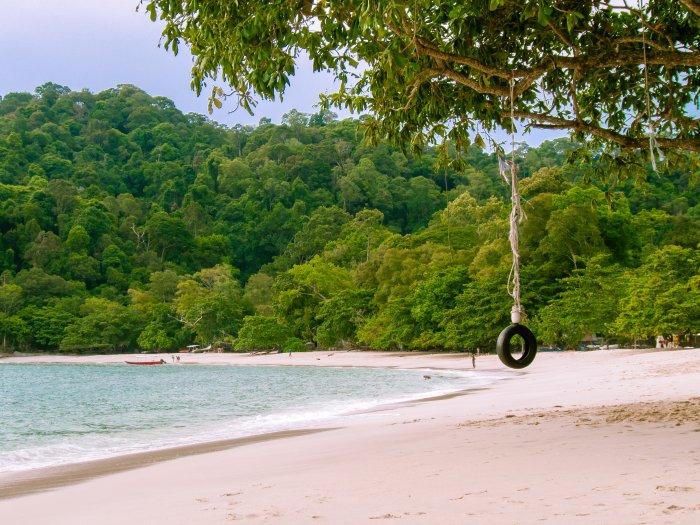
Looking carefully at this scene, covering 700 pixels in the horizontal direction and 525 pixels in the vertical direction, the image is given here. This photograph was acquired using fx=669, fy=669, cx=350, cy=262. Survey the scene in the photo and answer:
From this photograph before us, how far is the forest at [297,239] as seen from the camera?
32.8 meters

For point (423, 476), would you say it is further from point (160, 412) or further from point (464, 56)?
point (160, 412)

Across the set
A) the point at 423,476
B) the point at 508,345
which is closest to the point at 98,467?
the point at 423,476

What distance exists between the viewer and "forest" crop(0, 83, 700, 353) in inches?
1289

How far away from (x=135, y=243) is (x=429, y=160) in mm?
35940

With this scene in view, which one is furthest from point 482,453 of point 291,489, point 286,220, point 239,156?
point 239,156

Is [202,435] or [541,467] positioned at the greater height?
[541,467]

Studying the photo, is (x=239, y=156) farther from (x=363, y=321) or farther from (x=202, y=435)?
(x=202, y=435)

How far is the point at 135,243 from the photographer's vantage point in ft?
248

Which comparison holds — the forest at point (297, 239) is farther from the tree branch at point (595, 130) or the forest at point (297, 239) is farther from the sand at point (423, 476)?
the sand at point (423, 476)

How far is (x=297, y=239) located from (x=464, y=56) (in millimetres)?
63173

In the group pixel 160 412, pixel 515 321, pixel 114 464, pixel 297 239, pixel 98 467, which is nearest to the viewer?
pixel 515 321

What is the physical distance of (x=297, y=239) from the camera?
69125 millimetres

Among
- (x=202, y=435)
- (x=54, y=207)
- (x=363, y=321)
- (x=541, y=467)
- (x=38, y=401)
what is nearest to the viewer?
(x=541, y=467)

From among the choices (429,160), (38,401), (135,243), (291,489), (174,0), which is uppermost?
(429,160)
